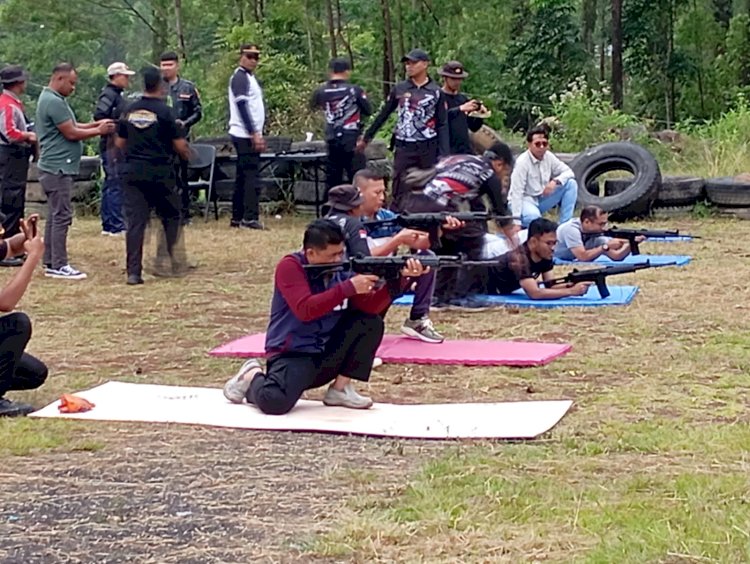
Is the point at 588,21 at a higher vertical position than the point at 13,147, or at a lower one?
higher

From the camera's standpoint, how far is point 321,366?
5.91 meters

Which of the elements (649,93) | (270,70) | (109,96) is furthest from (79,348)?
(649,93)

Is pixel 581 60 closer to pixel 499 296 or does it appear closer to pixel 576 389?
pixel 499 296

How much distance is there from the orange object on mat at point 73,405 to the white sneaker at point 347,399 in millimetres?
1080

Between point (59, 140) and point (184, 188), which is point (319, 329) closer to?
point (59, 140)

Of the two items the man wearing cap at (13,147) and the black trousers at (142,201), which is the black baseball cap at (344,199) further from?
the man wearing cap at (13,147)

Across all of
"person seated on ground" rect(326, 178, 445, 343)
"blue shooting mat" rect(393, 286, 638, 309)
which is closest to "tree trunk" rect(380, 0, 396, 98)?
"blue shooting mat" rect(393, 286, 638, 309)

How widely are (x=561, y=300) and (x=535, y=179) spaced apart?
2.24 meters

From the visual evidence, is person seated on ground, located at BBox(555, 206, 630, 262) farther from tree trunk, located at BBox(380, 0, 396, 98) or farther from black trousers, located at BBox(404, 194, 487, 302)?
tree trunk, located at BBox(380, 0, 396, 98)

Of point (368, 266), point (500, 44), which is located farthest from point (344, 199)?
point (500, 44)

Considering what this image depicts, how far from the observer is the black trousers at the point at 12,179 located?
1068 cm

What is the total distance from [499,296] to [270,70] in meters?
12.0

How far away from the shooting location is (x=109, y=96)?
12578mm

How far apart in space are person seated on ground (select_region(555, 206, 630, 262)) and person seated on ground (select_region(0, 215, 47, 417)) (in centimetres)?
553
